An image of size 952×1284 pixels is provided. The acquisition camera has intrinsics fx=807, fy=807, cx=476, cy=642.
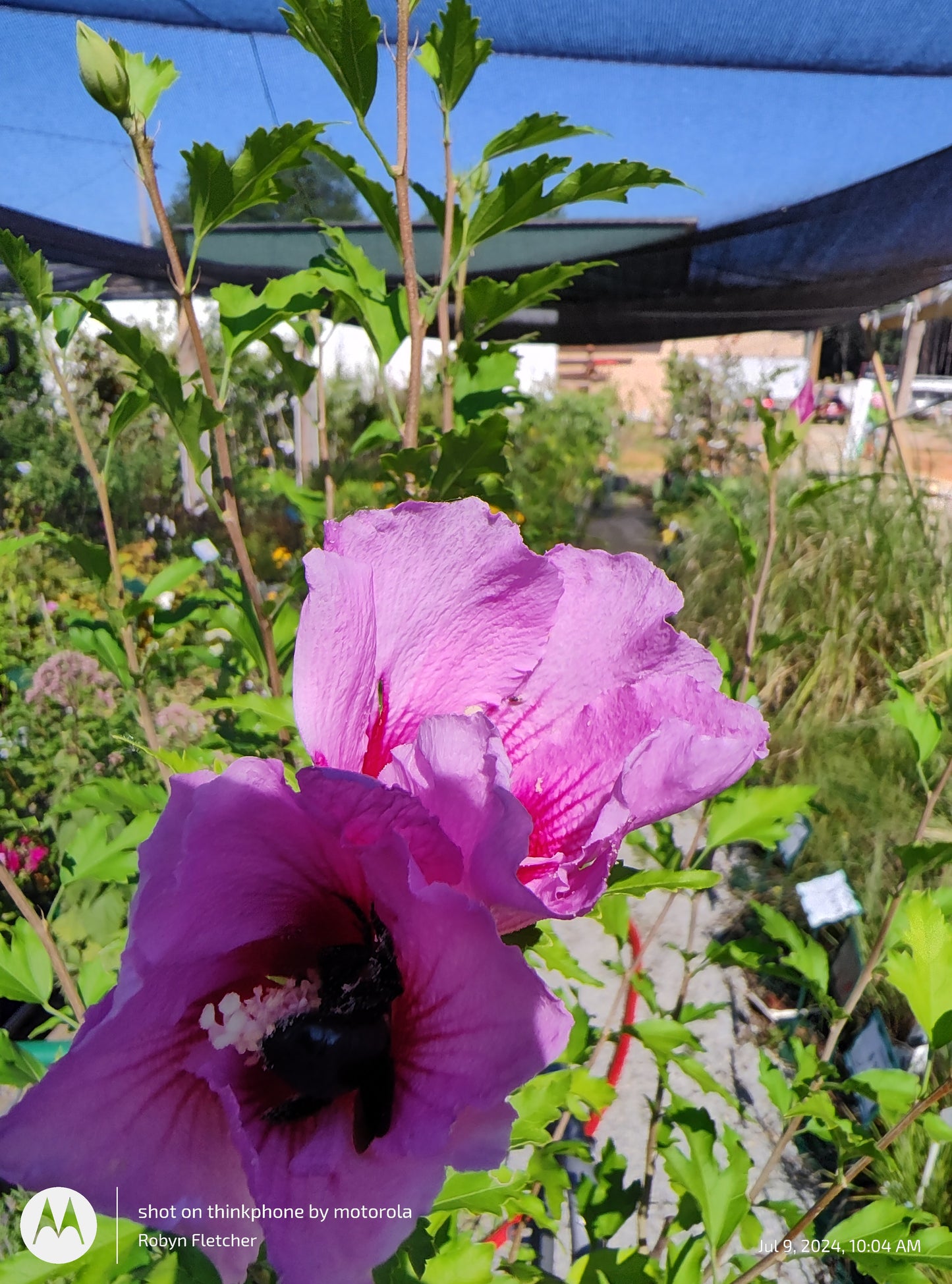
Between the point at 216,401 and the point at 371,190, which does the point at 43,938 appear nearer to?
the point at 216,401

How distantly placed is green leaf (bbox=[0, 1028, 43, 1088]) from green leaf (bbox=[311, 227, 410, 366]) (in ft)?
3.37

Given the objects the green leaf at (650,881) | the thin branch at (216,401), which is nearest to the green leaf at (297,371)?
the thin branch at (216,401)

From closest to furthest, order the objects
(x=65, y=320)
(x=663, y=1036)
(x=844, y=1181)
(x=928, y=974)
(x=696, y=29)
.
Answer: (x=928, y=974)
(x=844, y=1181)
(x=663, y=1036)
(x=65, y=320)
(x=696, y=29)

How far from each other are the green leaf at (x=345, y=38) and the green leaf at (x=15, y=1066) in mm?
1199

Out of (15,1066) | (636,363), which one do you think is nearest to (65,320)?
(15,1066)

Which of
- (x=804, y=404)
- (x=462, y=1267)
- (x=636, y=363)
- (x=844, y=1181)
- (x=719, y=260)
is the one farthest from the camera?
(x=636, y=363)

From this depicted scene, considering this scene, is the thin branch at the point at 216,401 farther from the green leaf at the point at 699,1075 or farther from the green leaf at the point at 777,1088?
the green leaf at the point at 777,1088

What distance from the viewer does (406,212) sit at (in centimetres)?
84

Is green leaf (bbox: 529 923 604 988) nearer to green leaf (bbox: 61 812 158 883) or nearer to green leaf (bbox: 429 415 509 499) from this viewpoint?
green leaf (bbox: 429 415 509 499)

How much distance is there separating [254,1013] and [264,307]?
0.92 meters

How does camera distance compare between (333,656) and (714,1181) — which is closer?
(333,656)

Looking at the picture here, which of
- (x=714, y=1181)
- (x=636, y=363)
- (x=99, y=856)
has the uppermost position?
(x=636, y=363)

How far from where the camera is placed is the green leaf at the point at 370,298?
3.53 feet

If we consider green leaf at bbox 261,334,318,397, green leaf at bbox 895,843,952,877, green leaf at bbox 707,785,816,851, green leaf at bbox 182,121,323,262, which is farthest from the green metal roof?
green leaf at bbox 895,843,952,877
